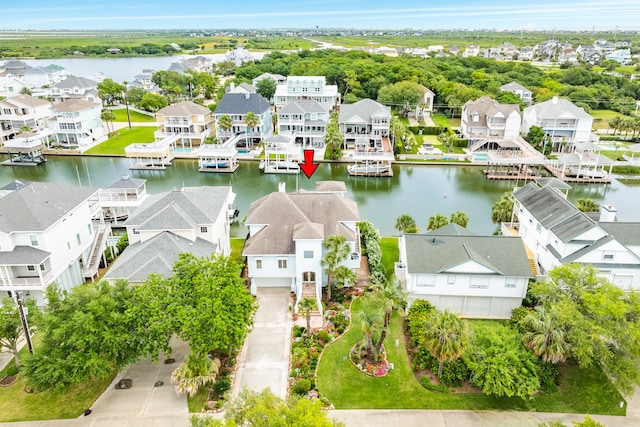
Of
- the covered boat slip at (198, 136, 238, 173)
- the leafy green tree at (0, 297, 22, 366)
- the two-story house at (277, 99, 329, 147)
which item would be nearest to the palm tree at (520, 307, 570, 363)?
the leafy green tree at (0, 297, 22, 366)

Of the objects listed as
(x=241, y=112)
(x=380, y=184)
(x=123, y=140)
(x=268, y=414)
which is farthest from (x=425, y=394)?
(x=123, y=140)

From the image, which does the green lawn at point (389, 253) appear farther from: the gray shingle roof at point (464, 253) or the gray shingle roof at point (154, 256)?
the gray shingle roof at point (154, 256)

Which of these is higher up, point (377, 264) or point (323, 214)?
point (323, 214)

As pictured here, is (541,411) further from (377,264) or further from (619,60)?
(619,60)

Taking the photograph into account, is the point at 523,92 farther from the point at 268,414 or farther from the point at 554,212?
the point at 268,414

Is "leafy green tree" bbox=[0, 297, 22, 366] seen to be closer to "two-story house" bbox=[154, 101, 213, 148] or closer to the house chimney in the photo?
the house chimney

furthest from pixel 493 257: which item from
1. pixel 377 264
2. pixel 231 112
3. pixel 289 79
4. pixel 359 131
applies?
pixel 289 79

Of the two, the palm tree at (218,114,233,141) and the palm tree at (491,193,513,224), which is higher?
the palm tree at (218,114,233,141)
